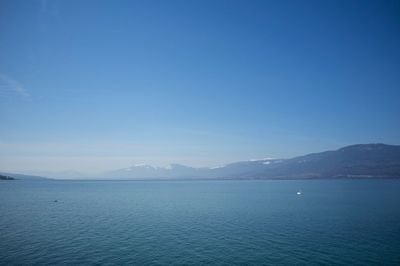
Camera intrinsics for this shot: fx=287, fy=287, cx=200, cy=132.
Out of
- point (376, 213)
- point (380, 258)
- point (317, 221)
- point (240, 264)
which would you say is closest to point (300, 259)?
point (240, 264)

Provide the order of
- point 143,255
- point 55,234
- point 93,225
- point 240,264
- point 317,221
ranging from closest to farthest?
point 240,264
point 143,255
point 55,234
point 93,225
point 317,221

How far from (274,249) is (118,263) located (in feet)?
82.5

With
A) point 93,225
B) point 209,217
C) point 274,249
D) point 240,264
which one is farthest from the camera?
point 209,217

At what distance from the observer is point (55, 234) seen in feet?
194

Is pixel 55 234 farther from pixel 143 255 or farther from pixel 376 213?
pixel 376 213

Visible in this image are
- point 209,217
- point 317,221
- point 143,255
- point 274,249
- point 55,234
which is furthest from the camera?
point 209,217

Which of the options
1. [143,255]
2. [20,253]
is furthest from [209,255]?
[20,253]

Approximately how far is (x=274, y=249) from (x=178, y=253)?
16.0 m

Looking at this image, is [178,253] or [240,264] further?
[178,253]

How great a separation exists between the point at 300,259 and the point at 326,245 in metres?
10.1

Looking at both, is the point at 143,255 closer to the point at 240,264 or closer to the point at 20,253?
the point at 240,264

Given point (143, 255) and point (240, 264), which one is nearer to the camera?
point (240, 264)

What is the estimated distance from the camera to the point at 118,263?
134 feet

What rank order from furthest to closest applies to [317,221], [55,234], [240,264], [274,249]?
[317,221] < [55,234] < [274,249] < [240,264]
